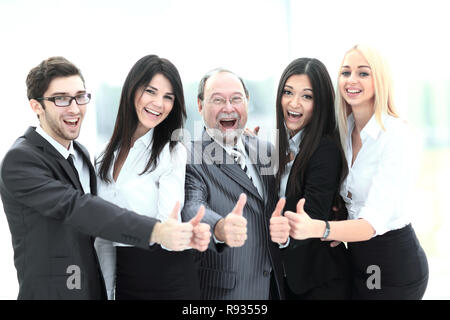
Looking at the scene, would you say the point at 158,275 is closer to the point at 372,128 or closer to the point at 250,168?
the point at 250,168

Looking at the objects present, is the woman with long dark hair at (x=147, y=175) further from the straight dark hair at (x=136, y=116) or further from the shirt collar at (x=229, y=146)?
the shirt collar at (x=229, y=146)

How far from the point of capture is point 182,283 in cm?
188

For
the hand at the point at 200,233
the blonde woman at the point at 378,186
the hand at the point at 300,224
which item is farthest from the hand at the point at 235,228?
the blonde woman at the point at 378,186

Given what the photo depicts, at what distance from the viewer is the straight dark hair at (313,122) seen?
79.9 inches

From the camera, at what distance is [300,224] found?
1.79m

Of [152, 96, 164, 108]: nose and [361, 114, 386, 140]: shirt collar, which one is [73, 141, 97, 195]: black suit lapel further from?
[361, 114, 386, 140]: shirt collar

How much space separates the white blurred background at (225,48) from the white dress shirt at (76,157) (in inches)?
92.9

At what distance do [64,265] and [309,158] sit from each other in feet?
3.64

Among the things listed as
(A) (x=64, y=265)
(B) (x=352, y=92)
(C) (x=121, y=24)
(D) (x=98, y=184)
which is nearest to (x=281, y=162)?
(B) (x=352, y=92)

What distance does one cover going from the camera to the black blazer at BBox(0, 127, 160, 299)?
1.68 m

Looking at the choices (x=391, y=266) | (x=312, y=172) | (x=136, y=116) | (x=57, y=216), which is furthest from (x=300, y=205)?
(x=57, y=216)

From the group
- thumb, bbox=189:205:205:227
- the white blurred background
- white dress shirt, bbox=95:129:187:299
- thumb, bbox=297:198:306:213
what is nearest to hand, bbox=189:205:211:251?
thumb, bbox=189:205:205:227

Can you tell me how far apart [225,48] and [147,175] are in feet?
11.5

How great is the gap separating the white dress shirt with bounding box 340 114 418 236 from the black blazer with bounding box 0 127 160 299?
924mm
